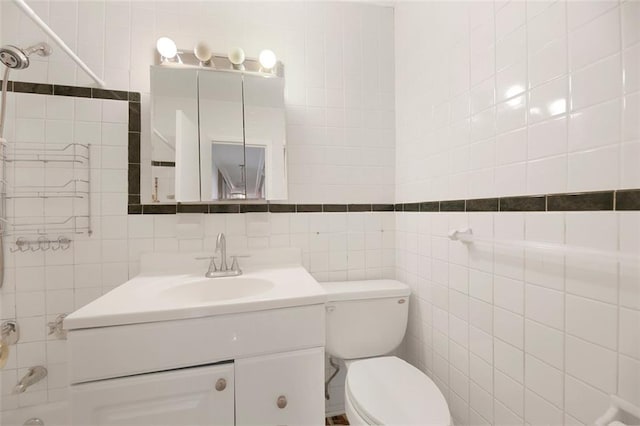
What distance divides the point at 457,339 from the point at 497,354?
0.19 m

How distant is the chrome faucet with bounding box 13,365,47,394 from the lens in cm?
109

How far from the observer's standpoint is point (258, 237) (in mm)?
1372

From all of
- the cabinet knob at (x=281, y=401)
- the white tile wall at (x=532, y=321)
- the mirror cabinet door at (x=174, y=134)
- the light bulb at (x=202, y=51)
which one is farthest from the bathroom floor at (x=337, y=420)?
the light bulb at (x=202, y=51)

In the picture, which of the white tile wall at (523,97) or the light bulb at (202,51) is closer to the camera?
the white tile wall at (523,97)

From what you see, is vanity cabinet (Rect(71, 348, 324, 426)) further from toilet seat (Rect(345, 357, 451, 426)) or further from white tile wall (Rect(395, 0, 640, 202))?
white tile wall (Rect(395, 0, 640, 202))

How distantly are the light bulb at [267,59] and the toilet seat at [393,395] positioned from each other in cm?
149

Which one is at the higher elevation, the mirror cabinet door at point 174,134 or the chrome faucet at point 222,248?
the mirror cabinet door at point 174,134

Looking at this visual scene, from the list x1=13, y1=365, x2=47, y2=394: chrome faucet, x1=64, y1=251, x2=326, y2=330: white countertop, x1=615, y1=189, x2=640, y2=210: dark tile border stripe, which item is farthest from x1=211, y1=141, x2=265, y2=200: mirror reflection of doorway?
x1=615, y1=189, x2=640, y2=210: dark tile border stripe

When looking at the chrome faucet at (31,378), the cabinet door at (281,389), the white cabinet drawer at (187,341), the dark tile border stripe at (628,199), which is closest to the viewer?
the dark tile border stripe at (628,199)

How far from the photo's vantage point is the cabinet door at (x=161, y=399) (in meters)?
0.76

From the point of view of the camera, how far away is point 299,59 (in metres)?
1.42

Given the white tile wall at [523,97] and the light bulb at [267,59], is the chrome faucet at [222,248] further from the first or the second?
the white tile wall at [523,97]

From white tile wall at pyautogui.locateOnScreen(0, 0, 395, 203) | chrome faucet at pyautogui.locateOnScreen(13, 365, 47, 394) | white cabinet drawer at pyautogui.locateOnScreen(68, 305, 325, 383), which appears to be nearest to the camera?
white cabinet drawer at pyautogui.locateOnScreen(68, 305, 325, 383)

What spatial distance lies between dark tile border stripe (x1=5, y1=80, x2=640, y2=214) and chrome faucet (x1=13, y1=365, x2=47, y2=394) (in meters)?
0.78
